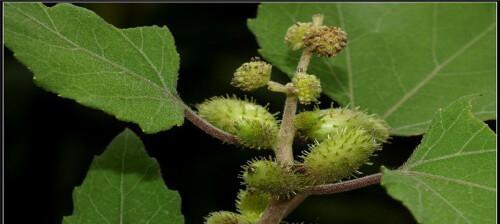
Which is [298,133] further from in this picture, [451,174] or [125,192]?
[125,192]

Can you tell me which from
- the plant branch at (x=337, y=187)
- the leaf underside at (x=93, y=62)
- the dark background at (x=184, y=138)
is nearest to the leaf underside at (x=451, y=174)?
the plant branch at (x=337, y=187)

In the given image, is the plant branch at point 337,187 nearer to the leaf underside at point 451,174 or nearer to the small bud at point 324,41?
the leaf underside at point 451,174

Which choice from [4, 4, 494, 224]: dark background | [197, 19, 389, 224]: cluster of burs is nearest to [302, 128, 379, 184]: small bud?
[197, 19, 389, 224]: cluster of burs

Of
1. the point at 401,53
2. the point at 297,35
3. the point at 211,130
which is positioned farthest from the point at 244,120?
the point at 401,53

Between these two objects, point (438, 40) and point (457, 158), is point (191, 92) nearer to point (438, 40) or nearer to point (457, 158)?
point (438, 40)

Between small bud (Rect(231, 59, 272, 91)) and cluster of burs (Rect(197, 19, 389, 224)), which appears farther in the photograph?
small bud (Rect(231, 59, 272, 91))

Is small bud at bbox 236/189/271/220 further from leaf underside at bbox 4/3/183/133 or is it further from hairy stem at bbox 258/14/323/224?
leaf underside at bbox 4/3/183/133
